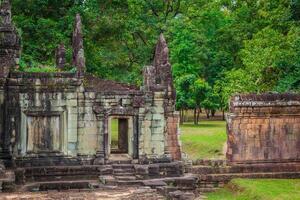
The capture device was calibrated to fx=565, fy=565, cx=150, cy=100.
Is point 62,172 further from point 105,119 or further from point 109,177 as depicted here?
point 105,119

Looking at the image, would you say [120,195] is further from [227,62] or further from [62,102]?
[227,62]

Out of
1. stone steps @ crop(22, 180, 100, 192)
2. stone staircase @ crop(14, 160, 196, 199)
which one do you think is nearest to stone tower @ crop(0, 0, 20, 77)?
stone staircase @ crop(14, 160, 196, 199)

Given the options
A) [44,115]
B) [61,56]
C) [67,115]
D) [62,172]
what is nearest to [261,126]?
[67,115]

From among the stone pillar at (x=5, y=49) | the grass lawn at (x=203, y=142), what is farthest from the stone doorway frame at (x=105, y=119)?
the grass lawn at (x=203, y=142)

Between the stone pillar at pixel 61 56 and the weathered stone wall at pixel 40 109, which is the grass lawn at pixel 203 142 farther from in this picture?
the weathered stone wall at pixel 40 109

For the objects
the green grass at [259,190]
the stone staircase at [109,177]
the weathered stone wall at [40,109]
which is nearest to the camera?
the green grass at [259,190]

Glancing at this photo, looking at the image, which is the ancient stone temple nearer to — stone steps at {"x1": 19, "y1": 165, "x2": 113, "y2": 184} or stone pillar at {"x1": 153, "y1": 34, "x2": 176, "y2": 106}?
stone steps at {"x1": 19, "y1": 165, "x2": 113, "y2": 184}

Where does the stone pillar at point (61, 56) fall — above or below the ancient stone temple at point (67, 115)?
above

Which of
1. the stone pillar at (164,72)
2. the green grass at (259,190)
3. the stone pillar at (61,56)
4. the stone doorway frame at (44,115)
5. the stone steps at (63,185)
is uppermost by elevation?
the stone pillar at (61,56)

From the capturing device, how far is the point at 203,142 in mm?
32312

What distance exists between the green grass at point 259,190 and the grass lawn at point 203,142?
6.47m

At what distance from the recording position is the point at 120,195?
18828 millimetres

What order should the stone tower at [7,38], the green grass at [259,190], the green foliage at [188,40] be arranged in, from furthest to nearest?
the green foliage at [188,40] < the stone tower at [7,38] < the green grass at [259,190]

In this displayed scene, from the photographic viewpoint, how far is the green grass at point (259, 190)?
1927 centimetres
